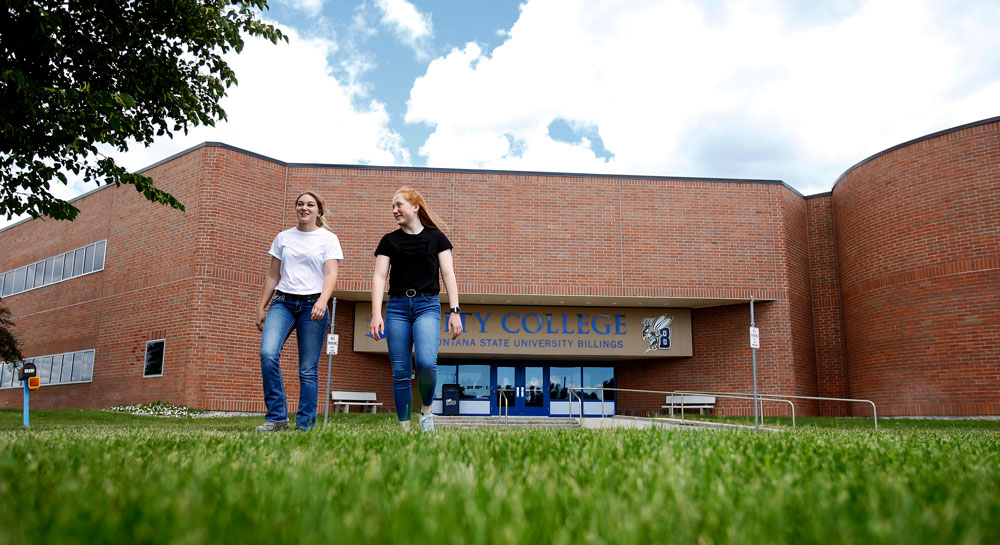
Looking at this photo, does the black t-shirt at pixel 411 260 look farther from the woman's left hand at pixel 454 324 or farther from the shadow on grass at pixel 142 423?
the shadow on grass at pixel 142 423

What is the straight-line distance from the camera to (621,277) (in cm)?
2222

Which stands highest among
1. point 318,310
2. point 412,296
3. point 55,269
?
point 55,269

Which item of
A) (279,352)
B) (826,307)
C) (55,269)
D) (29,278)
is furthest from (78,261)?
(826,307)

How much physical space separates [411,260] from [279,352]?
4.69 feet

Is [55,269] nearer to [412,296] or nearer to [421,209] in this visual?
[421,209]

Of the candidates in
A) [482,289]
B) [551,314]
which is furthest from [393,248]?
[551,314]

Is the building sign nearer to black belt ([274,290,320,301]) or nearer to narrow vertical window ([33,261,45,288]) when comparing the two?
narrow vertical window ([33,261,45,288])

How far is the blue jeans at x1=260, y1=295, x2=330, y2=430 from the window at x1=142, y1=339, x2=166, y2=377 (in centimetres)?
1746

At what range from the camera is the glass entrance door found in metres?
26.6

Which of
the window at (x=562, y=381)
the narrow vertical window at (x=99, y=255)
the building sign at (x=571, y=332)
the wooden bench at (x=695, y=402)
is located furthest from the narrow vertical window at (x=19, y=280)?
the wooden bench at (x=695, y=402)

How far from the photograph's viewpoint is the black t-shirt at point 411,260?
597 centimetres

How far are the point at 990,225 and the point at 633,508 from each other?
2199cm

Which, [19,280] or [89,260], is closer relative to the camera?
[89,260]

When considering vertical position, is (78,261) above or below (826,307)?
above
